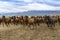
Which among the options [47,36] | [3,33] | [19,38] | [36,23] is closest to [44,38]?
[47,36]

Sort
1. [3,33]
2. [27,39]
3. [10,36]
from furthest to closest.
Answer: [3,33] < [10,36] < [27,39]

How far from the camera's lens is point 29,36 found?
627 inches

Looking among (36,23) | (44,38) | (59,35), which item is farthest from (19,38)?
(36,23)

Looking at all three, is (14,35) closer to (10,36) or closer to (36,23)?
(10,36)

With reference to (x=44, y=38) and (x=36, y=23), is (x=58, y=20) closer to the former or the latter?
(x=36, y=23)

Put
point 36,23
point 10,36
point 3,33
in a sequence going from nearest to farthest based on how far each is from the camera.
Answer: point 10,36 → point 3,33 → point 36,23

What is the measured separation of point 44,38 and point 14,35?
2529 mm

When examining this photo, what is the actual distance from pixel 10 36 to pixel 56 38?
3.45m

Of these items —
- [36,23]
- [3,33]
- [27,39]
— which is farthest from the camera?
[36,23]

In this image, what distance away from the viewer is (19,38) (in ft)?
50.2

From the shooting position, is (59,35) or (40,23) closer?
(59,35)

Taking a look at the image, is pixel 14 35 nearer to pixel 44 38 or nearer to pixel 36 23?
pixel 44 38

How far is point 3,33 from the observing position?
17.0 m

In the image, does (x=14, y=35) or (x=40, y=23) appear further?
(x=40, y=23)
